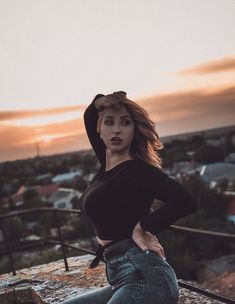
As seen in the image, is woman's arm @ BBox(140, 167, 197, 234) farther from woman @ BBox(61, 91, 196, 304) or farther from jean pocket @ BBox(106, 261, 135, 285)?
jean pocket @ BBox(106, 261, 135, 285)

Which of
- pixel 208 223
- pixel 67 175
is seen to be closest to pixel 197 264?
pixel 208 223

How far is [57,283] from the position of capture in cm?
366

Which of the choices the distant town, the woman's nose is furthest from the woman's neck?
the distant town

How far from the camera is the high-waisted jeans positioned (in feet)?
4.63

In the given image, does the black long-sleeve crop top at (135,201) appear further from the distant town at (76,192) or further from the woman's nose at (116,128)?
the distant town at (76,192)

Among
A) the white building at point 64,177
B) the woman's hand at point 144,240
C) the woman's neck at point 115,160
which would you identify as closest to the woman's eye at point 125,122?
the woman's neck at point 115,160

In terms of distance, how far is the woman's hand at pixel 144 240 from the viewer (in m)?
1.50

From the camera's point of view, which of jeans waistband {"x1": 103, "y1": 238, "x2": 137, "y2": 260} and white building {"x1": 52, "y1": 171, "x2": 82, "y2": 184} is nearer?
jeans waistband {"x1": 103, "y1": 238, "x2": 137, "y2": 260}

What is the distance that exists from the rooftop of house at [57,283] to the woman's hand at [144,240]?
1643mm

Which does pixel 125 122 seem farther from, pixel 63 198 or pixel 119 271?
pixel 63 198

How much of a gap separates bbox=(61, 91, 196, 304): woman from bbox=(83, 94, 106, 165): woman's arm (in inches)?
8.7

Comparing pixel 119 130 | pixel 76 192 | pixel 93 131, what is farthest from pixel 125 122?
pixel 76 192

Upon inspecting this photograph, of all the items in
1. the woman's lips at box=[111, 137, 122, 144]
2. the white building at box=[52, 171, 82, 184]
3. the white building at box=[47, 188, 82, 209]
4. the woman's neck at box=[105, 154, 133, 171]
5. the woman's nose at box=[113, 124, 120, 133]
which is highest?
the woman's nose at box=[113, 124, 120, 133]

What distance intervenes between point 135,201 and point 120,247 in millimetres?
197
